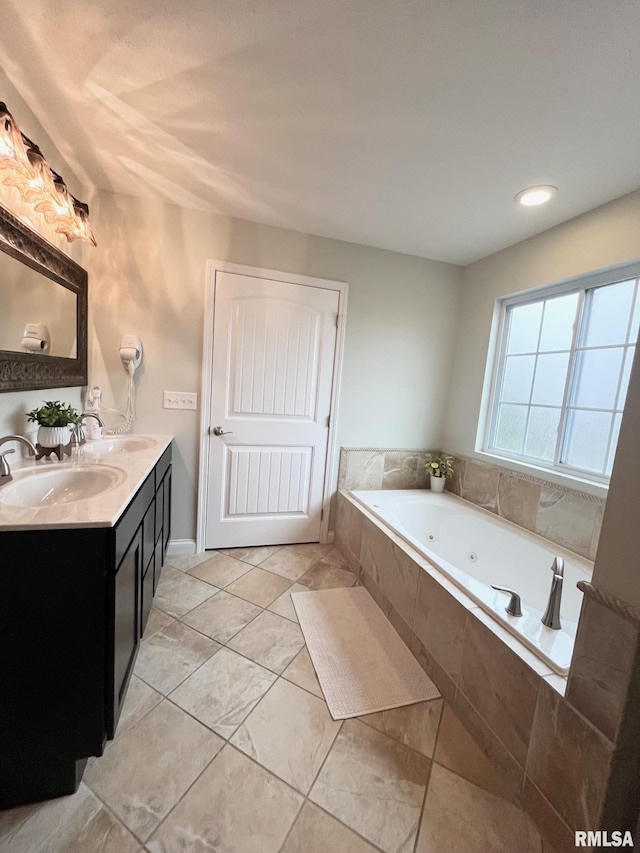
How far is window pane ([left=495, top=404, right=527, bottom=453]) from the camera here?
232cm

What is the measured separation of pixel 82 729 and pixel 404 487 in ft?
7.79

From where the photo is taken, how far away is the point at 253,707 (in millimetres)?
1328

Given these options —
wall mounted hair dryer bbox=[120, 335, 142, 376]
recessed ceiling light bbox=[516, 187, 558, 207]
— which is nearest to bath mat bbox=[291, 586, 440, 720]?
wall mounted hair dryer bbox=[120, 335, 142, 376]

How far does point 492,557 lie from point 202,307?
2.48 metres

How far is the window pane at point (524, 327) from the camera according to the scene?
7.41 ft

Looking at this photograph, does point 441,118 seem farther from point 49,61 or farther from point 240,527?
point 240,527

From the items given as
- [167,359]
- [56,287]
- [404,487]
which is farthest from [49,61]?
[404,487]

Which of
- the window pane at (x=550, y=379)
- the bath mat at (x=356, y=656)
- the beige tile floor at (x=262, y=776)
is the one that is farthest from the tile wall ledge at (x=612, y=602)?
the window pane at (x=550, y=379)

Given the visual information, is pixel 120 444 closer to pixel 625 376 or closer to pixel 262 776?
pixel 262 776

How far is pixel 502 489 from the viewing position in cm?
230

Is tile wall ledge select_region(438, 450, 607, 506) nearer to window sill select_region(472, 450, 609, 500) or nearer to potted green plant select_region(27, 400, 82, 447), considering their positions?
window sill select_region(472, 450, 609, 500)

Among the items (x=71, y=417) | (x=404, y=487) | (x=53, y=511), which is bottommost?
(x=404, y=487)

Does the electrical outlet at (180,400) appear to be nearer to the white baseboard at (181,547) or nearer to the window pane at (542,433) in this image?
the white baseboard at (181,547)

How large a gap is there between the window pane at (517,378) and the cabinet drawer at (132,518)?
7.72 feet
